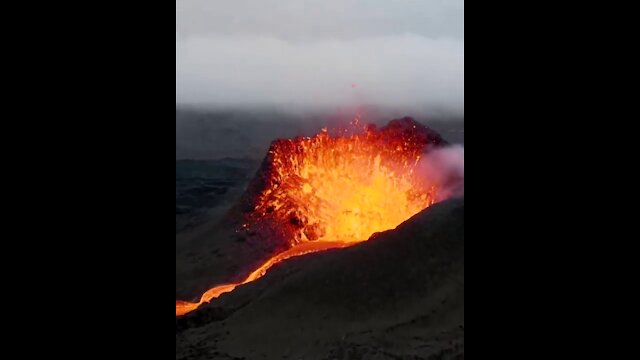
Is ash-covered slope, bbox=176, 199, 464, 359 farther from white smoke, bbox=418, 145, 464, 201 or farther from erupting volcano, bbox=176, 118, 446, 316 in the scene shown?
erupting volcano, bbox=176, 118, 446, 316

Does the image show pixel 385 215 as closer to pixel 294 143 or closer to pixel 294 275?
pixel 294 143

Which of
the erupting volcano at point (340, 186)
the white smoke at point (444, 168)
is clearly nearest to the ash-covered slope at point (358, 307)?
the white smoke at point (444, 168)

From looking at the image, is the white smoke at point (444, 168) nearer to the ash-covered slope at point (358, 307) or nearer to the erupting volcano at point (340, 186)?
the erupting volcano at point (340, 186)

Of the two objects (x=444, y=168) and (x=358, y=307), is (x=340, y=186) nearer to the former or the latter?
(x=444, y=168)

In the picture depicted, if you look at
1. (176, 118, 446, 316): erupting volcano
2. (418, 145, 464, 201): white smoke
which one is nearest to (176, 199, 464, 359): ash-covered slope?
(418, 145, 464, 201): white smoke

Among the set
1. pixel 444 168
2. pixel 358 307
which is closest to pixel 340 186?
pixel 444 168
